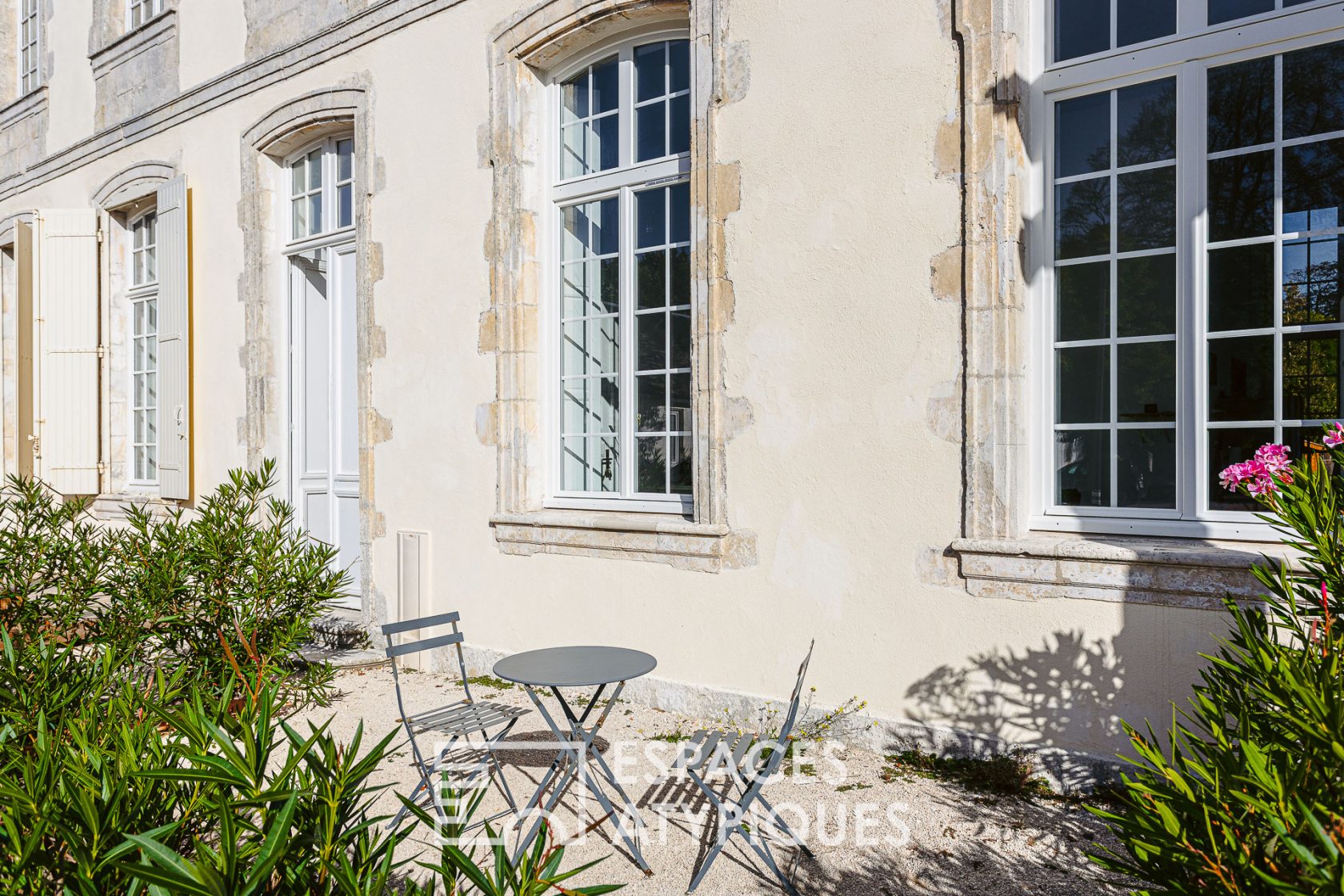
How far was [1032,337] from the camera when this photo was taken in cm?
360

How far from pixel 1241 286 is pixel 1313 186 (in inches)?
15.6

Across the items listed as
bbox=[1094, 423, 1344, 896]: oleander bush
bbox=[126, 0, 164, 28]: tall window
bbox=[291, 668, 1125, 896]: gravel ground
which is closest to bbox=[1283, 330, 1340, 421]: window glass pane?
bbox=[291, 668, 1125, 896]: gravel ground

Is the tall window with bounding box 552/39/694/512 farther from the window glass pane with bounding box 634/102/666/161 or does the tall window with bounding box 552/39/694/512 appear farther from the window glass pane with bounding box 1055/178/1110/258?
the window glass pane with bounding box 1055/178/1110/258

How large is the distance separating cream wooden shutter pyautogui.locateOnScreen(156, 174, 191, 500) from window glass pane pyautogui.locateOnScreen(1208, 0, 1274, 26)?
6895 millimetres

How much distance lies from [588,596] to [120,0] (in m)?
7.25

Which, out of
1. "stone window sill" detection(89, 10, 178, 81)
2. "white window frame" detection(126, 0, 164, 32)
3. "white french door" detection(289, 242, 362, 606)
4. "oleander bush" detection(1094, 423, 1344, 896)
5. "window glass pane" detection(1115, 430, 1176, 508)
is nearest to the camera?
"oleander bush" detection(1094, 423, 1344, 896)

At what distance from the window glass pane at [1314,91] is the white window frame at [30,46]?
10.6 m

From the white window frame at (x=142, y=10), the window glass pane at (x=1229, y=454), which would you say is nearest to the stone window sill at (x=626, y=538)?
the window glass pane at (x=1229, y=454)

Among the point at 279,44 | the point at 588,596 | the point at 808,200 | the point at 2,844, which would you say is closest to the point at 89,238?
the point at 279,44

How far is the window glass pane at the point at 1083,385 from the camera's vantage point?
350cm

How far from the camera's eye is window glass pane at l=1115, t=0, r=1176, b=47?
133 inches

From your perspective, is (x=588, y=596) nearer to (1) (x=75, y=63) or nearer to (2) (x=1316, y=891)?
(2) (x=1316, y=891)

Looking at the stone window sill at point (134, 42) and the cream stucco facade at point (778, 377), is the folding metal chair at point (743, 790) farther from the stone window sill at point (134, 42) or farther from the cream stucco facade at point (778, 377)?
the stone window sill at point (134, 42)

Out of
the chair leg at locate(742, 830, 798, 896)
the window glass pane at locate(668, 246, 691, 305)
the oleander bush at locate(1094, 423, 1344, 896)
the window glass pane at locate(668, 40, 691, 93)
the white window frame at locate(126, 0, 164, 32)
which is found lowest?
the chair leg at locate(742, 830, 798, 896)
